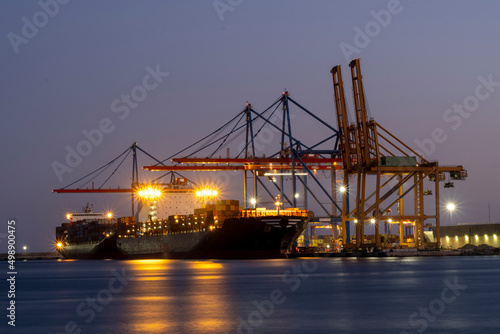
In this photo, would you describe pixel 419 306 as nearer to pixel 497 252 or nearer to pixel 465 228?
pixel 497 252

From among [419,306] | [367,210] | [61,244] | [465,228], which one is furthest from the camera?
[61,244]

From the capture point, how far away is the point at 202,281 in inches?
1877

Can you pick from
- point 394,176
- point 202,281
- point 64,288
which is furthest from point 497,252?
point 64,288

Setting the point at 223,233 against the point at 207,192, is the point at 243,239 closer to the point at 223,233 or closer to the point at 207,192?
the point at 223,233

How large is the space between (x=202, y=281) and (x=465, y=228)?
67040 millimetres
